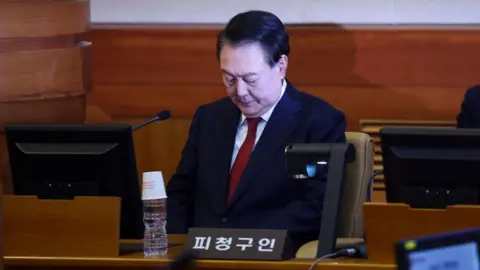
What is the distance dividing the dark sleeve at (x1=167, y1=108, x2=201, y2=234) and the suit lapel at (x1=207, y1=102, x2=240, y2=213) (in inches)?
3.4

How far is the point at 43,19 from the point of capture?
339 centimetres

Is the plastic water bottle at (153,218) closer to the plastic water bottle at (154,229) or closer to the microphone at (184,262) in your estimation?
the plastic water bottle at (154,229)

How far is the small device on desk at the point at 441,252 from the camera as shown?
4.46ft

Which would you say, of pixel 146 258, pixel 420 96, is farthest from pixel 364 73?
pixel 146 258

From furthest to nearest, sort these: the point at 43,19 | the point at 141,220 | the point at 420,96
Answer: the point at 420,96 < the point at 43,19 < the point at 141,220

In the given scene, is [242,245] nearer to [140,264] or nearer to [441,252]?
[140,264]

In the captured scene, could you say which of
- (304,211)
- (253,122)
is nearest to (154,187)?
(304,211)

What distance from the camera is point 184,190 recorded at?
304cm

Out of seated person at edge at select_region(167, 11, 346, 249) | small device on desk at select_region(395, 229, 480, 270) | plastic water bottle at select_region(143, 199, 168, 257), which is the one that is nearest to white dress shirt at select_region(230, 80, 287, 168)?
seated person at edge at select_region(167, 11, 346, 249)

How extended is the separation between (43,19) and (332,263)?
1646mm

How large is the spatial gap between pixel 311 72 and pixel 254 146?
114 centimetres

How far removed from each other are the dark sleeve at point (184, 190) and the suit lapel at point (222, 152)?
9 cm

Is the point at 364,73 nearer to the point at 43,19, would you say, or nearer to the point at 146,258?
the point at 43,19

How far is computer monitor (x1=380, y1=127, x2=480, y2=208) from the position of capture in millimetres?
2303
